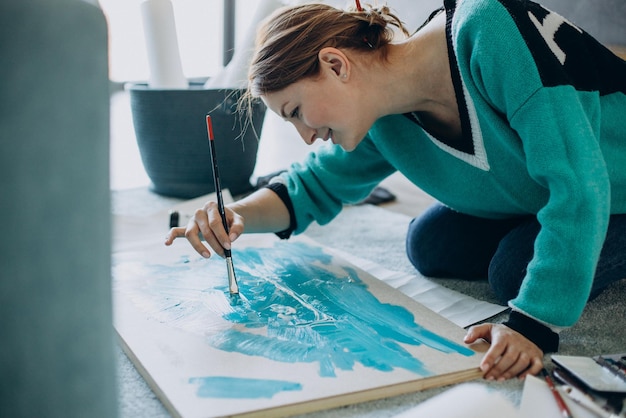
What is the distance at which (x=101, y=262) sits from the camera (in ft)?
1.64

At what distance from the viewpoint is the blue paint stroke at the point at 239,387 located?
0.70 metres

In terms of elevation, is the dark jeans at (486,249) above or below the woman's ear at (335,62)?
below

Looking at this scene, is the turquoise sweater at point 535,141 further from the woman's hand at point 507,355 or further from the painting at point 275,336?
the painting at point 275,336

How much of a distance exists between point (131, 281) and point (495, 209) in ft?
2.03

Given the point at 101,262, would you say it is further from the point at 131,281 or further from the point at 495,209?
the point at 495,209

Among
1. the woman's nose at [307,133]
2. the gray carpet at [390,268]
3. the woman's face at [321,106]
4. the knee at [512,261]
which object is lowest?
the gray carpet at [390,268]

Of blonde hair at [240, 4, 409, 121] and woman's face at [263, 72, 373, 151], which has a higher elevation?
blonde hair at [240, 4, 409, 121]

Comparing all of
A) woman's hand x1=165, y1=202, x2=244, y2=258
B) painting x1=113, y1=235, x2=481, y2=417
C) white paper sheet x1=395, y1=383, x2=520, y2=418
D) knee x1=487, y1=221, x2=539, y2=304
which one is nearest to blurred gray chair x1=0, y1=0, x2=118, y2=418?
painting x1=113, y1=235, x2=481, y2=417

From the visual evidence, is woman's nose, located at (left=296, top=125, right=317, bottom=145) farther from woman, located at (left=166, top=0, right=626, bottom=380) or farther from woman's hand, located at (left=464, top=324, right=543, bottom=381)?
woman's hand, located at (left=464, top=324, right=543, bottom=381)

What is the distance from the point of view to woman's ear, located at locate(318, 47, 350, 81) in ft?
3.11

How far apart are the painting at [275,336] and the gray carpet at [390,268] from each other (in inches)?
0.6

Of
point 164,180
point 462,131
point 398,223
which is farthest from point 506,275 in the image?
point 164,180

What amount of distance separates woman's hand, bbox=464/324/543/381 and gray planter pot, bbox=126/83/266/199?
90cm

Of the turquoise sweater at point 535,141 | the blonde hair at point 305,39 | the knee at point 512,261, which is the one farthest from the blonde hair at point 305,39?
the knee at point 512,261
